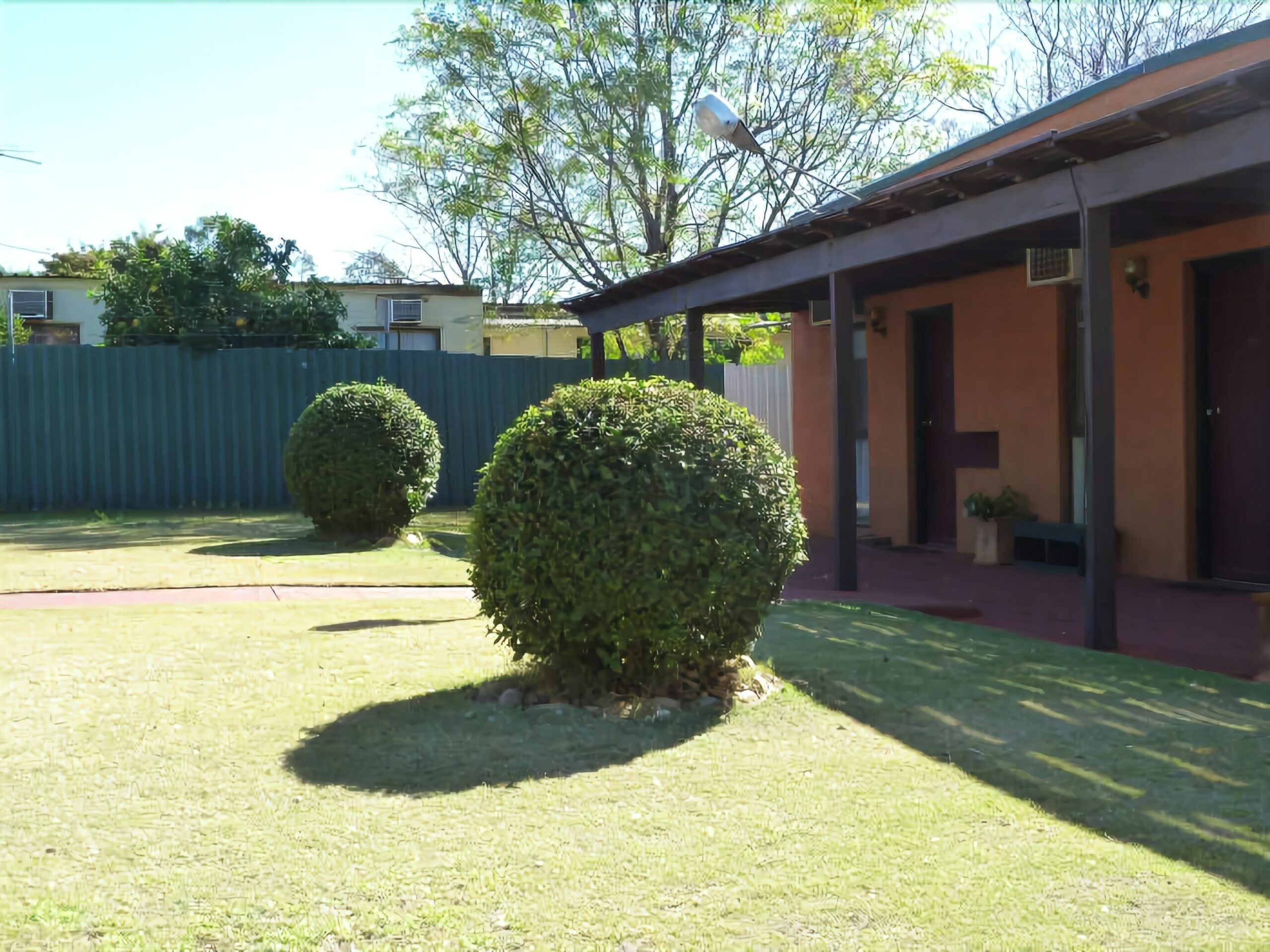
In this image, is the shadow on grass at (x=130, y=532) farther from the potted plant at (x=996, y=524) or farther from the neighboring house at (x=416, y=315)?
the neighboring house at (x=416, y=315)

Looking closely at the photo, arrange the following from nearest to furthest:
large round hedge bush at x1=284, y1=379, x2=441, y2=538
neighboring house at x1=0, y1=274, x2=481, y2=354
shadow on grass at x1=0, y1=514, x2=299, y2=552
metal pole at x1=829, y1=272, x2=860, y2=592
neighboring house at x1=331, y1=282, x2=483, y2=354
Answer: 1. metal pole at x1=829, y1=272, x2=860, y2=592
2. large round hedge bush at x1=284, y1=379, x2=441, y2=538
3. shadow on grass at x1=0, y1=514, x2=299, y2=552
4. neighboring house at x1=0, y1=274, x2=481, y2=354
5. neighboring house at x1=331, y1=282, x2=483, y2=354

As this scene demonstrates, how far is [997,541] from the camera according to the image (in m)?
11.3

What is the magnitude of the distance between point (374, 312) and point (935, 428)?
16206 mm

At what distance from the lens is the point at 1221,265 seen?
372 inches

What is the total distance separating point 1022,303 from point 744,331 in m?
16.1

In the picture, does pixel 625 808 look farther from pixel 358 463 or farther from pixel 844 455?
pixel 358 463

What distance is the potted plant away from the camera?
11.3 m

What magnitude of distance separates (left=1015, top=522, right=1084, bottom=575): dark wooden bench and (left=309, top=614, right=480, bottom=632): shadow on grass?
5195mm

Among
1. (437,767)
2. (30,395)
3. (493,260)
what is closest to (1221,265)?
(437,767)

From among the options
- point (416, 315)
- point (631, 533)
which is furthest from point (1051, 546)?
point (416, 315)

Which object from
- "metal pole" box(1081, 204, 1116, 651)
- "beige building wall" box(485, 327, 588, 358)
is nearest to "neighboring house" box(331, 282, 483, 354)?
"beige building wall" box(485, 327, 588, 358)

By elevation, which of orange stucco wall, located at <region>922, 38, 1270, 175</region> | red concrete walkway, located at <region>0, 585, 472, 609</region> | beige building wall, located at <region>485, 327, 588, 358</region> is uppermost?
beige building wall, located at <region>485, 327, 588, 358</region>

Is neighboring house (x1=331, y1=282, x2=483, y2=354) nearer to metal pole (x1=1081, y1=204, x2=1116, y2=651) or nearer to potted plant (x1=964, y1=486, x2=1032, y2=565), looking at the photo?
potted plant (x1=964, y1=486, x2=1032, y2=565)

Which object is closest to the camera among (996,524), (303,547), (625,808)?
(625,808)
